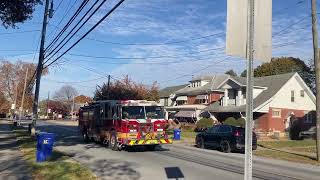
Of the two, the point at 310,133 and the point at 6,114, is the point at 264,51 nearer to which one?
the point at 310,133

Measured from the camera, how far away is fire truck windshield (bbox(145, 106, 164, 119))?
81.9 ft

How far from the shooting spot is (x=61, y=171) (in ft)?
50.2

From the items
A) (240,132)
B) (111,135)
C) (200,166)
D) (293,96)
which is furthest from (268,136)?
(200,166)

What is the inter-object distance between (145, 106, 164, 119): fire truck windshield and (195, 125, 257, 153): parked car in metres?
4.59

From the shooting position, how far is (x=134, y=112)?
24938mm

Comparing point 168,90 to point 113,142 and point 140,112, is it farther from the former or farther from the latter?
point 140,112

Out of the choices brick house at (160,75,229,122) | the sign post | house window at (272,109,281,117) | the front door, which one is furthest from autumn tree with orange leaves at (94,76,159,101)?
the sign post

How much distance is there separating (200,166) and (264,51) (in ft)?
45.2

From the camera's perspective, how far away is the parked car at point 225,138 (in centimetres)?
2733

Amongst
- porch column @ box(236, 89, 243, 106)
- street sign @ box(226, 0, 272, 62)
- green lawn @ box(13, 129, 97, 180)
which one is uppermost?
porch column @ box(236, 89, 243, 106)

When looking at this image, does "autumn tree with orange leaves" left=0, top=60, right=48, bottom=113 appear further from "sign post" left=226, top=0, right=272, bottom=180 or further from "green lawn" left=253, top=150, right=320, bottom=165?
"sign post" left=226, top=0, right=272, bottom=180

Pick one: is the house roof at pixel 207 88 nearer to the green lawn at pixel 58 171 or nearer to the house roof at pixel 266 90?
the house roof at pixel 266 90

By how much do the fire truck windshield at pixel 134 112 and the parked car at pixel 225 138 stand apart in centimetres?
565

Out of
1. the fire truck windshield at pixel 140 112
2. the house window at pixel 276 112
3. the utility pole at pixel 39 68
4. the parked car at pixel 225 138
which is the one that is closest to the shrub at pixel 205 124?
the house window at pixel 276 112
